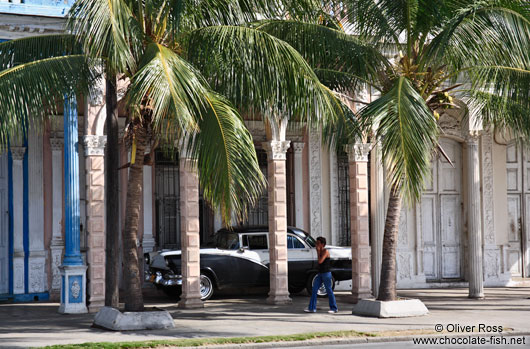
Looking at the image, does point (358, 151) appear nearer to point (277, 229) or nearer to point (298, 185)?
point (277, 229)

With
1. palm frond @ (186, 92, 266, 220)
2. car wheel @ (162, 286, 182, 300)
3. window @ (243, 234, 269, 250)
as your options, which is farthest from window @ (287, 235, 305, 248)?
palm frond @ (186, 92, 266, 220)

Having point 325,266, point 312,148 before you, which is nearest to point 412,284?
point 312,148

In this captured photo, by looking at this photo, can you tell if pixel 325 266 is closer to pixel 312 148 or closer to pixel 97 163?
pixel 97 163

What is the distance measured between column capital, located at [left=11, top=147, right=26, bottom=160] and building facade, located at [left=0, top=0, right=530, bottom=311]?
22mm

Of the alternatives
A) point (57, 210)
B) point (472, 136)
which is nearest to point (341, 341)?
point (472, 136)

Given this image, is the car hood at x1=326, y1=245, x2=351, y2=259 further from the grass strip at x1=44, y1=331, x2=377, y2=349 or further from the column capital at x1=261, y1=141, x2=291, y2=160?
the grass strip at x1=44, y1=331, x2=377, y2=349

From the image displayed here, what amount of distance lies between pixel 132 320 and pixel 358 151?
6693 mm

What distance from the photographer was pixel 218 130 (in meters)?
10.5

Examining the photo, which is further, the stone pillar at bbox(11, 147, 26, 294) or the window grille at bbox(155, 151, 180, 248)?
the window grille at bbox(155, 151, 180, 248)

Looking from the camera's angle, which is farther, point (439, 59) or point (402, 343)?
point (439, 59)

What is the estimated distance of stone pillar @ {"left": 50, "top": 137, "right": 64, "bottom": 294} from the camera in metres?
17.9

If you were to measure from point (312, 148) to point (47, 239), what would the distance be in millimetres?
6718

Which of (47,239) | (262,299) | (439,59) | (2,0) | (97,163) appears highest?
(2,0)

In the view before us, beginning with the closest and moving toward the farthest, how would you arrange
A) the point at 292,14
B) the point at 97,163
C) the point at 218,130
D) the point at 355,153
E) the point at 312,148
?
the point at 218,130 → the point at 292,14 → the point at 97,163 → the point at 355,153 → the point at 312,148
